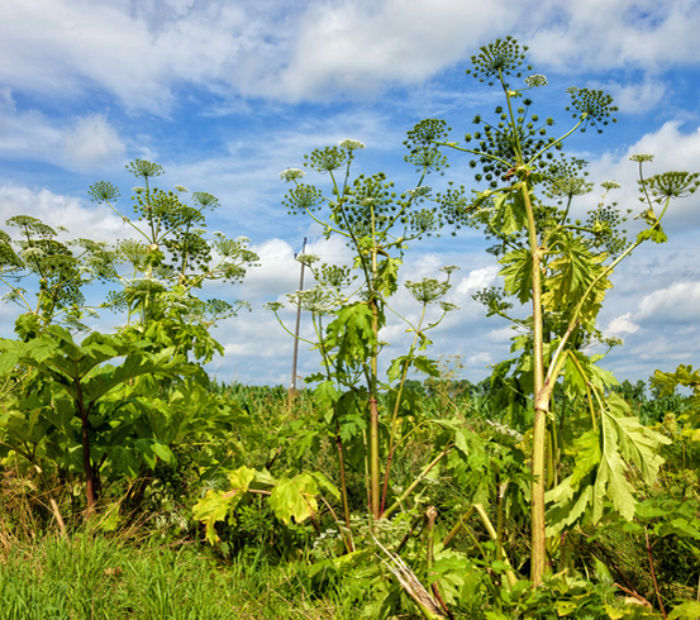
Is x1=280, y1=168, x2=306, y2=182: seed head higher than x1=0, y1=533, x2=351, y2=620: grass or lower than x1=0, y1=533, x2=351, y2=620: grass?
higher

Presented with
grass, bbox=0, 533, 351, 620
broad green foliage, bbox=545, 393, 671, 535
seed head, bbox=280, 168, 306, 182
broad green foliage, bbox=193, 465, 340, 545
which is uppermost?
seed head, bbox=280, 168, 306, 182

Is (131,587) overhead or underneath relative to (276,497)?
underneath

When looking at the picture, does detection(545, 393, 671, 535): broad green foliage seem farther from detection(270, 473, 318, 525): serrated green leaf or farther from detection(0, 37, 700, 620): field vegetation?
detection(270, 473, 318, 525): serrated green leaf

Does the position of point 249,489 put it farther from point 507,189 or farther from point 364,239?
point 507,189

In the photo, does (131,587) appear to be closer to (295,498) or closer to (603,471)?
(295,498)

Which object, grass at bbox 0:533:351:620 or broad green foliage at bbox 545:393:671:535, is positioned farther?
grass at bbox 0:533:351:620

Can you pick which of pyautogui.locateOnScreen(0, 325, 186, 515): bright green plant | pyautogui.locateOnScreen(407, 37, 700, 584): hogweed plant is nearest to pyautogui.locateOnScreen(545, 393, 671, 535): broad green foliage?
pyautogui.locateOnScreen(407, 37, 700, 584): hogweed plant

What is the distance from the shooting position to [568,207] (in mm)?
4059

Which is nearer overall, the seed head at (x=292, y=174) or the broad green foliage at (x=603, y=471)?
the broad green foliage at (x=603, y=471)

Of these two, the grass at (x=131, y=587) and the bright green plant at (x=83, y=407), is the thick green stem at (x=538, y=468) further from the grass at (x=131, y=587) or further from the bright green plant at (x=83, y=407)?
the bright green plant at (x=83, y=407)

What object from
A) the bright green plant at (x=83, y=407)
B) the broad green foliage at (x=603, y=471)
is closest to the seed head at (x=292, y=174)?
the bright green plant at (x=83, y=407)

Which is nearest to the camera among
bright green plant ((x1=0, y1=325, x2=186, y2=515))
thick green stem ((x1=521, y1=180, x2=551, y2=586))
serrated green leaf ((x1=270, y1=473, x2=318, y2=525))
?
thick green stem ((x1=521, y1=180, x2=551, y2=586))

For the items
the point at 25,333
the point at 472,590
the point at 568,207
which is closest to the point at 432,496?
the point at 472,590

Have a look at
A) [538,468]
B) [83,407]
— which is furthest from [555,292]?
[83,407]
